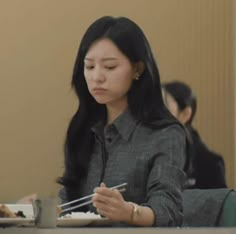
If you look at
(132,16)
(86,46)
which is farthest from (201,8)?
(86,46)

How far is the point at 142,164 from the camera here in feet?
3.44

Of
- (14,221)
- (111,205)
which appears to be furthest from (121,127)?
(14,221)

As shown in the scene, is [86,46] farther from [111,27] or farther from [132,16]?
[132,16]

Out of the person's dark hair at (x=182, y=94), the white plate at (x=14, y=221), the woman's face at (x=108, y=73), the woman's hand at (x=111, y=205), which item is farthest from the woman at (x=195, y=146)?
the white plate at (x=14, y=221)

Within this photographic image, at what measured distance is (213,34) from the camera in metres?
1.68

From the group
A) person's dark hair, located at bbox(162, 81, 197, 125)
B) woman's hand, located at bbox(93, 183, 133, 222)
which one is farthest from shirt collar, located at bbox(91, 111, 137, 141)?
person's dark hair, located at bbox(162, 81, 197, 125)

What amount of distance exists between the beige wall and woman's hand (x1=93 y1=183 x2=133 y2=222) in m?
0.78

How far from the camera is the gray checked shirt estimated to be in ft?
3.21

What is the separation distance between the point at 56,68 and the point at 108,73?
0.51 metres

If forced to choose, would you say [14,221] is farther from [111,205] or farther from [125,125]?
[125,125]

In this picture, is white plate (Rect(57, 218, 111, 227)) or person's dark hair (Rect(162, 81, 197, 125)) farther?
person's dark hair (Rect(162, 81, 197, 125))

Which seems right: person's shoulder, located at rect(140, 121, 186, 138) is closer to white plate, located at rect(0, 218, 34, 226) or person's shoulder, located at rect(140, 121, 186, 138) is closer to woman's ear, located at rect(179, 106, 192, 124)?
white plate, located at rect(0, 218, 34, 226)

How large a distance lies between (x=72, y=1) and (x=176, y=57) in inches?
12.1

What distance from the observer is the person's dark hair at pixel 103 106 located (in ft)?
3.63
